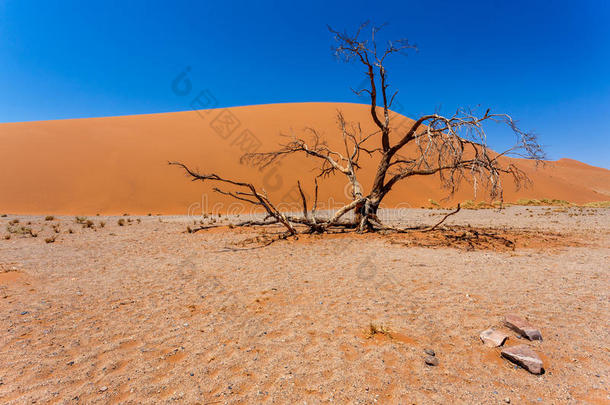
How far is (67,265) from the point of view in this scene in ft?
16.1

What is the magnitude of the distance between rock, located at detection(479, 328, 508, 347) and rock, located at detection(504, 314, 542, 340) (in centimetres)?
16

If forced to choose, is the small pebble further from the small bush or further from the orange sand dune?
the small bush

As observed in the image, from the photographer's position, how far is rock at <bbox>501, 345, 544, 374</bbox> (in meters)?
1.93

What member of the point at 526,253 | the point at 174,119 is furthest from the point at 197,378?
the point at 174,119

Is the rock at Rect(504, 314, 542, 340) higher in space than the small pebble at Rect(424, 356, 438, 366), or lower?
higher

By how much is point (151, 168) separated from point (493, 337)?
25.7 m

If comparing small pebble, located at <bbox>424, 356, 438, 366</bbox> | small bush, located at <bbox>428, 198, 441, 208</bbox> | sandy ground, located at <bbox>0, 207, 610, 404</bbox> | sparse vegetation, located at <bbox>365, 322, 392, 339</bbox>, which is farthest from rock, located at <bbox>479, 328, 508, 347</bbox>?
small bush, located at <bbox>428, 198, 441, 208</bbox>

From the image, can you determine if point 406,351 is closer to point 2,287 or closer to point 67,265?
point 2,287

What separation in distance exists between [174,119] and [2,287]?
34320mm

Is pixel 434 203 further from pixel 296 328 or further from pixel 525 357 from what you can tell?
pixel 296 328

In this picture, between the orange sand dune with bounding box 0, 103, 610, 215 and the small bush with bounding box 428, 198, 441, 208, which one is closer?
the orange sand dune with bounding box 0, 103, 610, 215

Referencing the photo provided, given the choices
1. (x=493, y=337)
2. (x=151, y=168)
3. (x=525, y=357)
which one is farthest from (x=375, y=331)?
(x=151, y=168)

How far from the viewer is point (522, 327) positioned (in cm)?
242

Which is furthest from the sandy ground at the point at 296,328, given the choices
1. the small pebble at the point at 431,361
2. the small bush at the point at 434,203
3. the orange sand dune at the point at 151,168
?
the small bush at the point at 434,203
